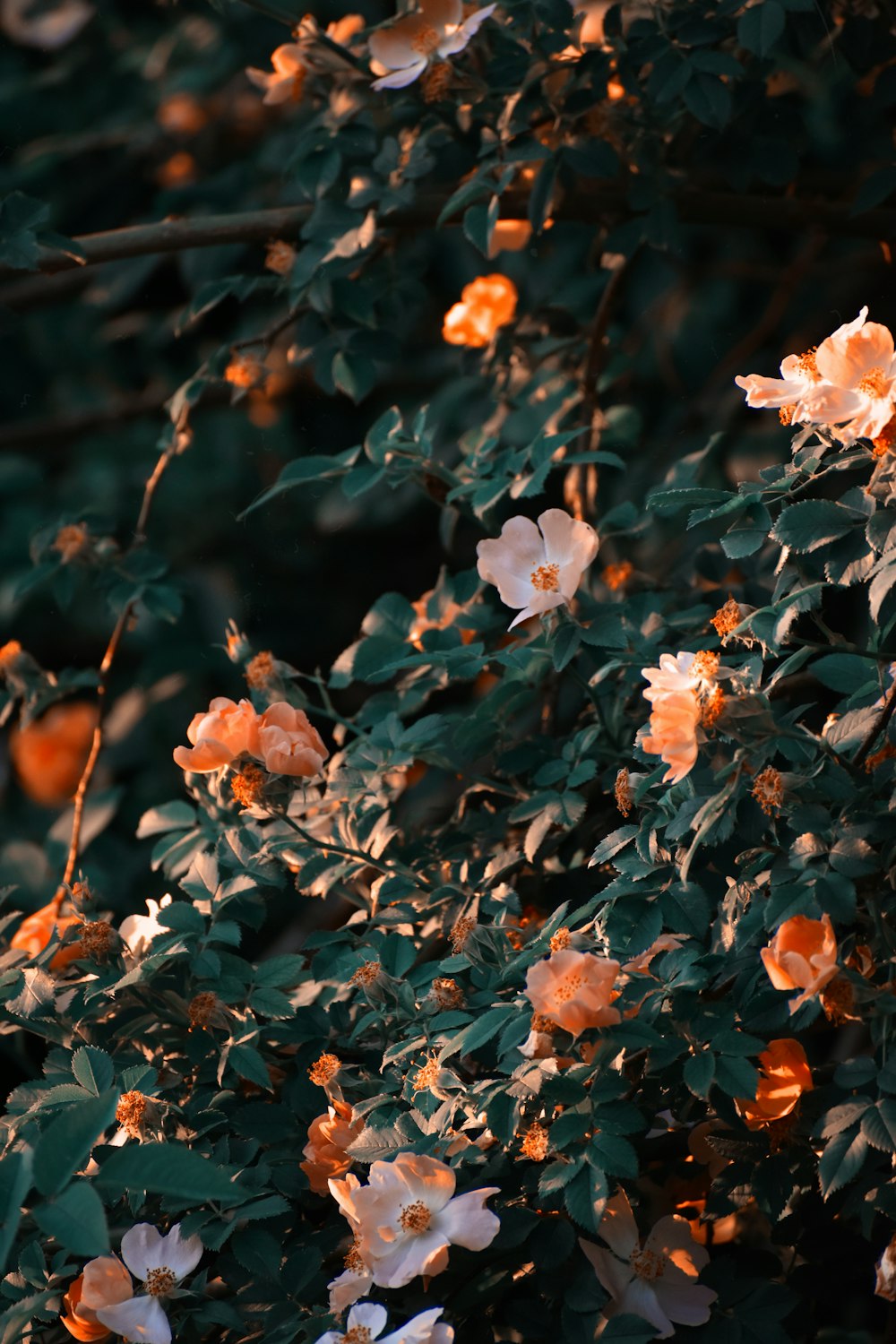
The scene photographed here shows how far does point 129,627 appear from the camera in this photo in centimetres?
141

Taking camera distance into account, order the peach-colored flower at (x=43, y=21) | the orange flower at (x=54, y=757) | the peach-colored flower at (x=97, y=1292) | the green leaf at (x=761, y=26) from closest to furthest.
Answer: the peach-colored flower at (x=97, y=1292) → the green leaf at (x=761, y=26) → the orange flower at (x=54, y=757) → the peach-colored flower at (x=43, y=21)

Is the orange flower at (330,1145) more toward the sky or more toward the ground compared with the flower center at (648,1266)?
more toward the sky

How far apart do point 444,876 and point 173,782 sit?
2.63ft

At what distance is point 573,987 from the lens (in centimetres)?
71

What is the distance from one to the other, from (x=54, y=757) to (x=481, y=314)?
88 cm

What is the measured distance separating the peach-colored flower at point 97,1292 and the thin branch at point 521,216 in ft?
2.93

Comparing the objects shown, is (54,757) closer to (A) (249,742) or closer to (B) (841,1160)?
(A) (249,742)

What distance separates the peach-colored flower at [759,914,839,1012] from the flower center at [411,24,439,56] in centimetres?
→ 84

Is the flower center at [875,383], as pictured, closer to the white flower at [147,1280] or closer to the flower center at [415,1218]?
the flower center at [415,1218]

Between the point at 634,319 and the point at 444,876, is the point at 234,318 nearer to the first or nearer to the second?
the point at 634,319

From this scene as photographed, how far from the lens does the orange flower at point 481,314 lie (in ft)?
4.50

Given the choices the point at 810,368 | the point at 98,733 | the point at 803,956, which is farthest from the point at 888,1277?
the point at 98,733

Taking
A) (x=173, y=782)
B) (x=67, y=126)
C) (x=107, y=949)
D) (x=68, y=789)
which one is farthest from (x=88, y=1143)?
(x=67, y=126)

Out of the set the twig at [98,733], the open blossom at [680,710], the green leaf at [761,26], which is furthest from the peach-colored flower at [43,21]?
the open blossom at [680,710]
